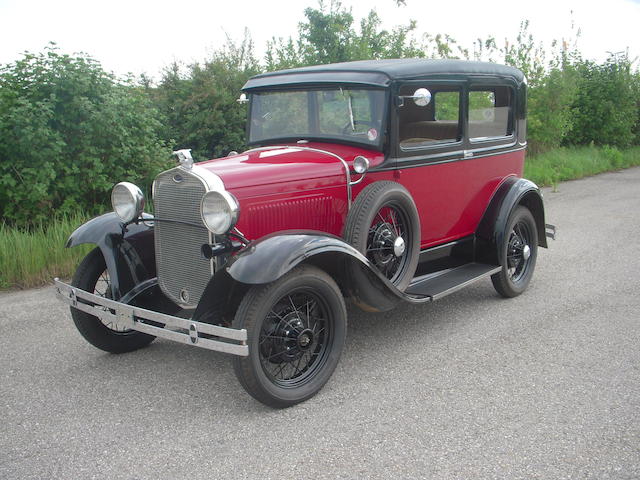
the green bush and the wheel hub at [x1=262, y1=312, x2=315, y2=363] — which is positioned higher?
the green bush

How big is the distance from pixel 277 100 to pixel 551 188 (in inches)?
300

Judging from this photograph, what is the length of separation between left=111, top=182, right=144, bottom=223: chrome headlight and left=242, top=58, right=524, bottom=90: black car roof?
1402mm

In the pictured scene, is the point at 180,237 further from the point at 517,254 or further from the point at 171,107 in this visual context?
the point at 171,107

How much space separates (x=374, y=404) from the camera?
10.8ft

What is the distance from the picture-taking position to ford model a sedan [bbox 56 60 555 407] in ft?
10.7

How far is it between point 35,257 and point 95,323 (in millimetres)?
2068

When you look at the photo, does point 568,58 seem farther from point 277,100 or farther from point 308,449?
point 308,449

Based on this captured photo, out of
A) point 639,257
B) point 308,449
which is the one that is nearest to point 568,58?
point 639,257

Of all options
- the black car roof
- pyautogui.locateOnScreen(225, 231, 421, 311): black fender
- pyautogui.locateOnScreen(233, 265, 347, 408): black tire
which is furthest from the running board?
Result: the black car roof

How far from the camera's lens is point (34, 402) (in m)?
3.38

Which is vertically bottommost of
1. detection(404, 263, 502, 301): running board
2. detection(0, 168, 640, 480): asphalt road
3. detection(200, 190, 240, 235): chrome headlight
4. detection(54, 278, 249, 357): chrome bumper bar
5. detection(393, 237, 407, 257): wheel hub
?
detection(0, 168, 640, 480): asphalt road

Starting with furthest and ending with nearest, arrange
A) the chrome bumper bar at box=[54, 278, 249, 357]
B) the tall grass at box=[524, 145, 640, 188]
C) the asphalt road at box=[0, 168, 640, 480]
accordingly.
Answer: the tall grass at box=[524, 145, 640, 188], the chrome bumper bar at box=[54, 278, 249, 357], the asphalt road at box=[0, 168, 640, 480]

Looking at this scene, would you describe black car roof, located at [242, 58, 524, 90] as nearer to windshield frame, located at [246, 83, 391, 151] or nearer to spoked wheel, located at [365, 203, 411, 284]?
windshield frame, located at [246, 83, 391, 151]

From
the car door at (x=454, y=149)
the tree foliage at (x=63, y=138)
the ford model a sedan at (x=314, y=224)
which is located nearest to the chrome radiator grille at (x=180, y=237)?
the ford model a sedan at (x=314, y=224)
